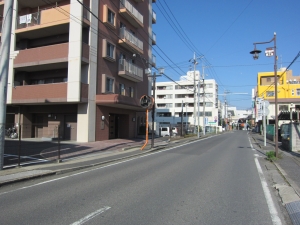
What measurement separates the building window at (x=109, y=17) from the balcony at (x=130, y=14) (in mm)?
1434

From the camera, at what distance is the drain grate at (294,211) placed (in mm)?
4926

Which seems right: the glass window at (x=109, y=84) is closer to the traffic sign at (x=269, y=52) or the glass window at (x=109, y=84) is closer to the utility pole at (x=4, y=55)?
the traffic sign at (x=269, y=52)

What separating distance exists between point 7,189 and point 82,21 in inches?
615

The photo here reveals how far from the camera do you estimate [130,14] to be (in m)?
26.0

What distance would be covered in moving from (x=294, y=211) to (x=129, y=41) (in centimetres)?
2267

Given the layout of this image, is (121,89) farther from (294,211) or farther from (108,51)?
(294,211)

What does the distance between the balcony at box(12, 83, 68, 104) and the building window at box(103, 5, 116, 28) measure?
6755mm

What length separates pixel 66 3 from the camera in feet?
72.1

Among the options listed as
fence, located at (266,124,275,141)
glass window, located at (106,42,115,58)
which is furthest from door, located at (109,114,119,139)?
fence, located at (266,124,275,141)

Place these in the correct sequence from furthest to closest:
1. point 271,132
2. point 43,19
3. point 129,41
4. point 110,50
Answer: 1. point 271,132
2. point 129,41
3. point 110,50
4. point 43,19

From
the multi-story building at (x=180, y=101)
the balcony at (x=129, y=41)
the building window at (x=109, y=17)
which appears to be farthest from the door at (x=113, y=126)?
the multi-story building at (x=180, y=101)

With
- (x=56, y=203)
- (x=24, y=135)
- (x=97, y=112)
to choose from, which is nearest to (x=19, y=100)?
(x=24, y=135)

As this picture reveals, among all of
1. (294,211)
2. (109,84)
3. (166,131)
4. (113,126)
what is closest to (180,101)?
(166,131)

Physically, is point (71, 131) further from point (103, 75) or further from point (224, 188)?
point (224, 188)
